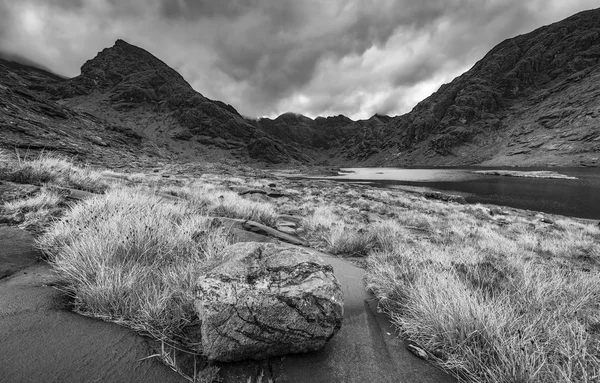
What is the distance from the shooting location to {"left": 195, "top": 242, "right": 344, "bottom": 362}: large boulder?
2.00 meters

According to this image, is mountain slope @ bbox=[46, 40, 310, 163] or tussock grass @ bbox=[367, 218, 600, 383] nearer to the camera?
tussock grass @ bbox=[367, 218, 600, 383]

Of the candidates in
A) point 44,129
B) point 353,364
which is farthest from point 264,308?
point 44,129

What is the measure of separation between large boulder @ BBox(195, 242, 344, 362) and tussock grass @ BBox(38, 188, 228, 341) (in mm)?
414

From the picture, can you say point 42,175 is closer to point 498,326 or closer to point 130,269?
point 130,269

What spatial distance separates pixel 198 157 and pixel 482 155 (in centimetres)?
18812

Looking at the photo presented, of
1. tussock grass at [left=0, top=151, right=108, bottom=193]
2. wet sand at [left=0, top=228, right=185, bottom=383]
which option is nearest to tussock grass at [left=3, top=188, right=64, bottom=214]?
tussock grass at [left=0, top=151, right=108, bottom=193]

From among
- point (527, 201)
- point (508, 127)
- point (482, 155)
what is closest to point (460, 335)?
point (527, 201)

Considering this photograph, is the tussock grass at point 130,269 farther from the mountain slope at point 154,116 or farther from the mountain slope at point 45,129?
the mountain slope at point 154,116

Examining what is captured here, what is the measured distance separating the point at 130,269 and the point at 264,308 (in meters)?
1.83

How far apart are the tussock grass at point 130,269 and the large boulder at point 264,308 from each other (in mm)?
414

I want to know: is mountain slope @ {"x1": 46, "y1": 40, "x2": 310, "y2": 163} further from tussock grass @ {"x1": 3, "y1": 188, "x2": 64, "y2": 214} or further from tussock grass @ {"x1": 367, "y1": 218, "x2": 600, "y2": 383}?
tussock grass @ {"x1": 367, "y1": 218, "x2": 600, "y2": 383}

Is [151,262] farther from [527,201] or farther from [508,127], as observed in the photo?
[508,127]

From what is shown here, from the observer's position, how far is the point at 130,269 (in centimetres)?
290

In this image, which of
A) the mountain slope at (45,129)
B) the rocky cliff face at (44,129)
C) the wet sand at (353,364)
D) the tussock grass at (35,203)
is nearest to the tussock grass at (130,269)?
the wet sand at (353,364)
